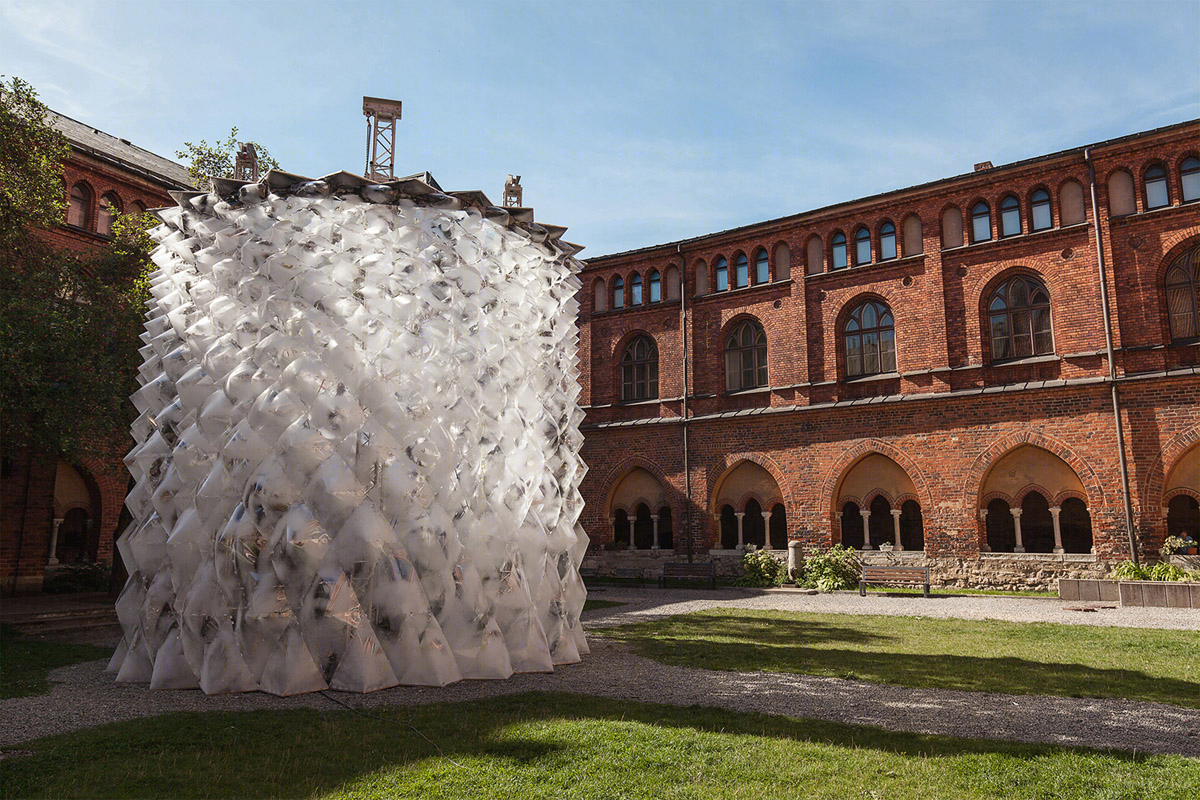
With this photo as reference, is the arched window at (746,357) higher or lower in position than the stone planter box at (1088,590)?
higher

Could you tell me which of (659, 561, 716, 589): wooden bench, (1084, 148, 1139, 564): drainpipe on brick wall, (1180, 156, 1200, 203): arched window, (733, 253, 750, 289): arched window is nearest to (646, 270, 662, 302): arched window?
(733, 253, 750, 289): arched window

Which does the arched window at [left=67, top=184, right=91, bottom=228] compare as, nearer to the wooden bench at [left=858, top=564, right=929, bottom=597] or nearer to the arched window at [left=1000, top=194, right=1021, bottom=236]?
the wooden bench at [left=858, top=564, right=929, bottom=597]

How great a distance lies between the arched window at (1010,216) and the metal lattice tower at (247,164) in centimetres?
1757

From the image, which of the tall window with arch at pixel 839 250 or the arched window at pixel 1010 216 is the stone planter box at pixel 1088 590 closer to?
the arched window at pixel 1010 216

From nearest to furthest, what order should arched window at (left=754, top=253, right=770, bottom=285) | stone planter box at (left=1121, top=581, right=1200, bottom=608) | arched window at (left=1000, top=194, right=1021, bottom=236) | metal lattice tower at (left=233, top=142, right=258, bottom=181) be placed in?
metal lattice tower at (left=233, top=142, right=258, bottom=181) < stone planter box at (left=1121, top=581, right=1200, bottom=608) < arched window at (left=1000, top=194, right=1021, bottom=236) < arched window at (left=754, top=253, right=770, bottom=285)

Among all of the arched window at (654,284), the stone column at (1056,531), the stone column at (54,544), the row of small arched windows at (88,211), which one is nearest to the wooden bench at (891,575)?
the stone column at (1056,531)

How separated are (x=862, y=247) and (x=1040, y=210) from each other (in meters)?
4.39

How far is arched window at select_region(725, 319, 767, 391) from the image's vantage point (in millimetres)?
23188

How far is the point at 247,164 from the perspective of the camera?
9.43 metres

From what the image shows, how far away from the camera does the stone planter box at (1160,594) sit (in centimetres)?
1427

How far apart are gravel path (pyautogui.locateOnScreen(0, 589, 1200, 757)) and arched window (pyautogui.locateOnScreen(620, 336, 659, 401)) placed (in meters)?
16.0

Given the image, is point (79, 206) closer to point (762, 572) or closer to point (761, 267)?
point (761, 267)

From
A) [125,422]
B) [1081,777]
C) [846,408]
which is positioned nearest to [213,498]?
[125,422]

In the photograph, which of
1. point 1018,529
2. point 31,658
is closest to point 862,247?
point 1018,529
